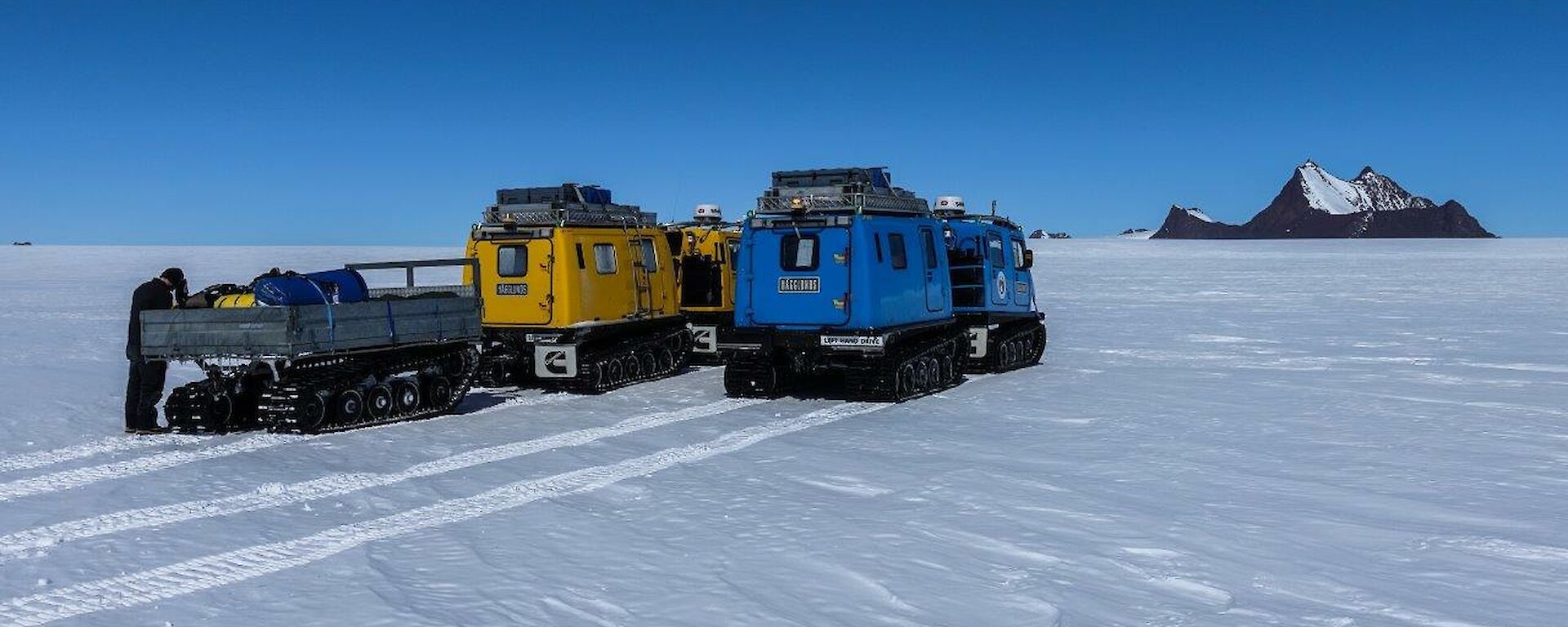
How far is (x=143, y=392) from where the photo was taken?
11859 mm

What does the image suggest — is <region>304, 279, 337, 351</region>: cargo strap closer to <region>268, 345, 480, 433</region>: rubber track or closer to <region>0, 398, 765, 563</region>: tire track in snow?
<region>268, 345, 480, 433</region>: rubber track

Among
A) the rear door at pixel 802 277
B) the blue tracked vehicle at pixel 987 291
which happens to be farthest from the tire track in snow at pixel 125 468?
the blue tracked vehicle at pixel 987 291

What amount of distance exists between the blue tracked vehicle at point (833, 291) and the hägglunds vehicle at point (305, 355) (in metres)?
3.85

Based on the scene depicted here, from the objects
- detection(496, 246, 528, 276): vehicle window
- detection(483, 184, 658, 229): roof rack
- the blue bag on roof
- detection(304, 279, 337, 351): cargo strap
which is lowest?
detection(304, 279, 337, 351): cargo strap

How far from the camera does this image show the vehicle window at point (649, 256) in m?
17.3

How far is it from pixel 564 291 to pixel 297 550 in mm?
8179

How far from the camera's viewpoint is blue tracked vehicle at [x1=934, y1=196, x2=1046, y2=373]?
57.1 feet

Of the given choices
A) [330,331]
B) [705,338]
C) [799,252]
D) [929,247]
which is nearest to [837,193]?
[799,252]

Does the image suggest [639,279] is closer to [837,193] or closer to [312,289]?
[837,193]

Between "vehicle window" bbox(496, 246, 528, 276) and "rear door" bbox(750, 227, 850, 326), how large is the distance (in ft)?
10.8

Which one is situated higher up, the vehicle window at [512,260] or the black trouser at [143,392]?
the vehicle window at [512,260]

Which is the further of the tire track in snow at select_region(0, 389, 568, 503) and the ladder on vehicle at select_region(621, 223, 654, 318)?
the ladder on vehicle at select_region(621, 223, 654, 318)

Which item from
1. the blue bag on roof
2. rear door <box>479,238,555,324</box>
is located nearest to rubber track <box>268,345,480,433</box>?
the blue bag on roof

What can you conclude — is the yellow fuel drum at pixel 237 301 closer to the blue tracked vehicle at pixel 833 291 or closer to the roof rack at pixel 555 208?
the roof rack at pixel 555 208
